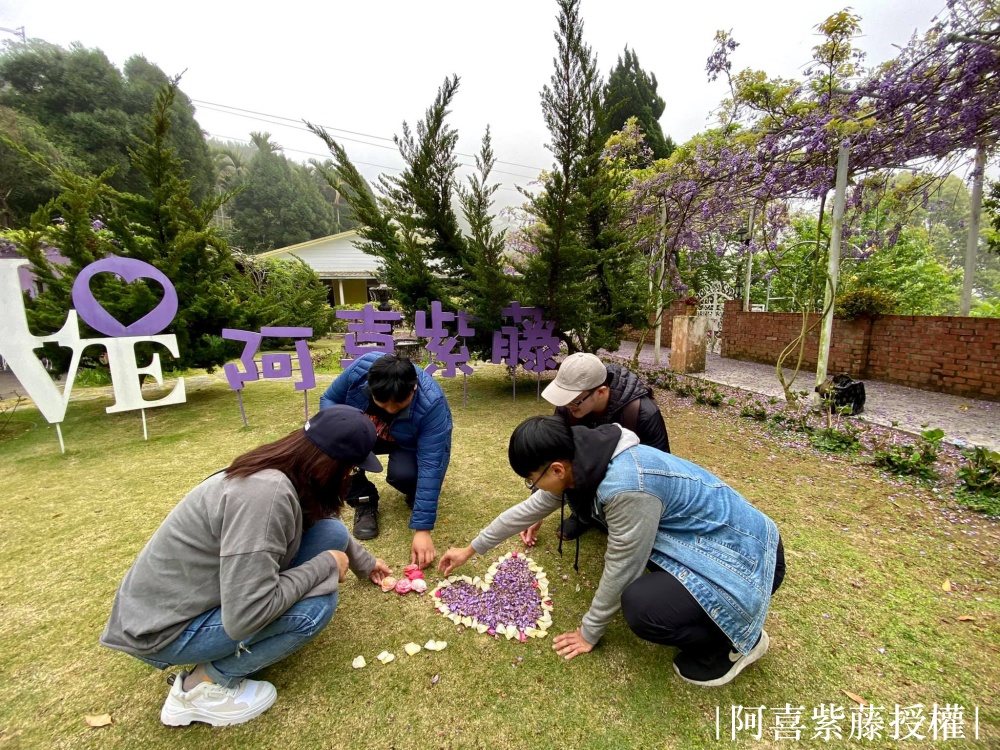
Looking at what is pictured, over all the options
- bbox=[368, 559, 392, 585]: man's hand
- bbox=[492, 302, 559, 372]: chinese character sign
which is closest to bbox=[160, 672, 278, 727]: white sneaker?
bbox=[368, 559, 392, 585]: man's hand

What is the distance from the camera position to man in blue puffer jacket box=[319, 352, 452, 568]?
228 centimetres

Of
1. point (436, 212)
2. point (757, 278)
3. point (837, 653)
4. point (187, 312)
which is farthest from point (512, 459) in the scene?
point (757, 278)

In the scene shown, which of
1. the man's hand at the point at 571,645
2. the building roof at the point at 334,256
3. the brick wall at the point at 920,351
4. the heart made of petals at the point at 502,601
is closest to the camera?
the man's hand at the point at 571,645

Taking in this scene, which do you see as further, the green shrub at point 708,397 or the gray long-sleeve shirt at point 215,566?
Result: the green shrub at point 708,397

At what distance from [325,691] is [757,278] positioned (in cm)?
1374

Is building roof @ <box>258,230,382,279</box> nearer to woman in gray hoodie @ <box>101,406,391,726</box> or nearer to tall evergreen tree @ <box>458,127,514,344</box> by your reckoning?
tall evergreen tree @ <box>458,127,514,344</box>

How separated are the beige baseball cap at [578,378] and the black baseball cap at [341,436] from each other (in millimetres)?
1093

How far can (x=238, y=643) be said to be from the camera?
143 centimetres

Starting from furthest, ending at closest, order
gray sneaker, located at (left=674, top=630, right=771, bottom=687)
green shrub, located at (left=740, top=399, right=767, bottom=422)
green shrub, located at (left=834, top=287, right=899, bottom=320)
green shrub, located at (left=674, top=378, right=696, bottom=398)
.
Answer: green shrub, located at (left=834, top=287, right=899, bottom=320), green shrub, located at (left=674, top=378, right=696, bottom=398), green shrub, located at (left=740, top=399, right=767, bottom=422), gray sneaker, located at (left=674, top=630, right=771, bottom=687)

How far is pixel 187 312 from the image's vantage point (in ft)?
18.2

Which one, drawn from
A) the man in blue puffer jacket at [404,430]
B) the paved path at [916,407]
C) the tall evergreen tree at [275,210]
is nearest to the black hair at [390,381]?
the man in blue puffer jacket at [404,430]

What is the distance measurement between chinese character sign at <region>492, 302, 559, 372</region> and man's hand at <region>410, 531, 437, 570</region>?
11.9 ft

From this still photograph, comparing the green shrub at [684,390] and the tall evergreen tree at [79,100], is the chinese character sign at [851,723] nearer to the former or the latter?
the green shrub at [684,390]

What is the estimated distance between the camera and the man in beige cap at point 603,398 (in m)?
2.28
